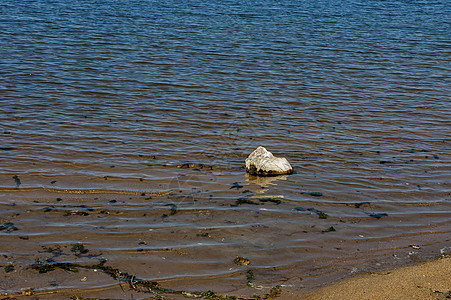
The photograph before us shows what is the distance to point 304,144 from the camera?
29.8 ft

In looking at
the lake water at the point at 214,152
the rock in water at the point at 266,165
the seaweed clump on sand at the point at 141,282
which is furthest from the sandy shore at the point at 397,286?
the rock in water at the point at 266,165

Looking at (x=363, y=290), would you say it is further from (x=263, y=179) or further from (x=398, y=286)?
(x=263, y=179)

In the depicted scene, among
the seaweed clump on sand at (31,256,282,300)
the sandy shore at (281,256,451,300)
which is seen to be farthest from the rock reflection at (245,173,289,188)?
the sandy shore at (281,256,451,300)

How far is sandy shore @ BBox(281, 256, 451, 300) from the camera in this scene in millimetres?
4695

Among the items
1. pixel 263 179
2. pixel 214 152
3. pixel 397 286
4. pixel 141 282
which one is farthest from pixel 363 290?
pixel 214 152

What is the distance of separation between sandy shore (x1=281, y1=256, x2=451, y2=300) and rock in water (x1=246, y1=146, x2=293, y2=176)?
2.69 metres

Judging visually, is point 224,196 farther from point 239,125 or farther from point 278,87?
point 278,87

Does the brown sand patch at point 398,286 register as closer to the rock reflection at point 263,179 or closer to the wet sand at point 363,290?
the wet sand at point 363,290

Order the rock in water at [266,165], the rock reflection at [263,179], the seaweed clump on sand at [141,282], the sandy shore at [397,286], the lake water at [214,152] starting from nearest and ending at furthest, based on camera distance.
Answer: the sandy shore at [397,286] → the seaweed clump on sand at [141,282] → the lake water at [214,152] → the rock reflection at [263,179] → the rock in water at [266,165]

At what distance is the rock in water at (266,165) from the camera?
761 centimetres

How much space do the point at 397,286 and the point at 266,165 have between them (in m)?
3.08

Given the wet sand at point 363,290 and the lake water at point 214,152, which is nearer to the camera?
the wet sand at point 363,290

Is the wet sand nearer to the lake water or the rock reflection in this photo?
the lake water

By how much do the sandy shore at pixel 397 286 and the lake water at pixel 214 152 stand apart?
200 mm
